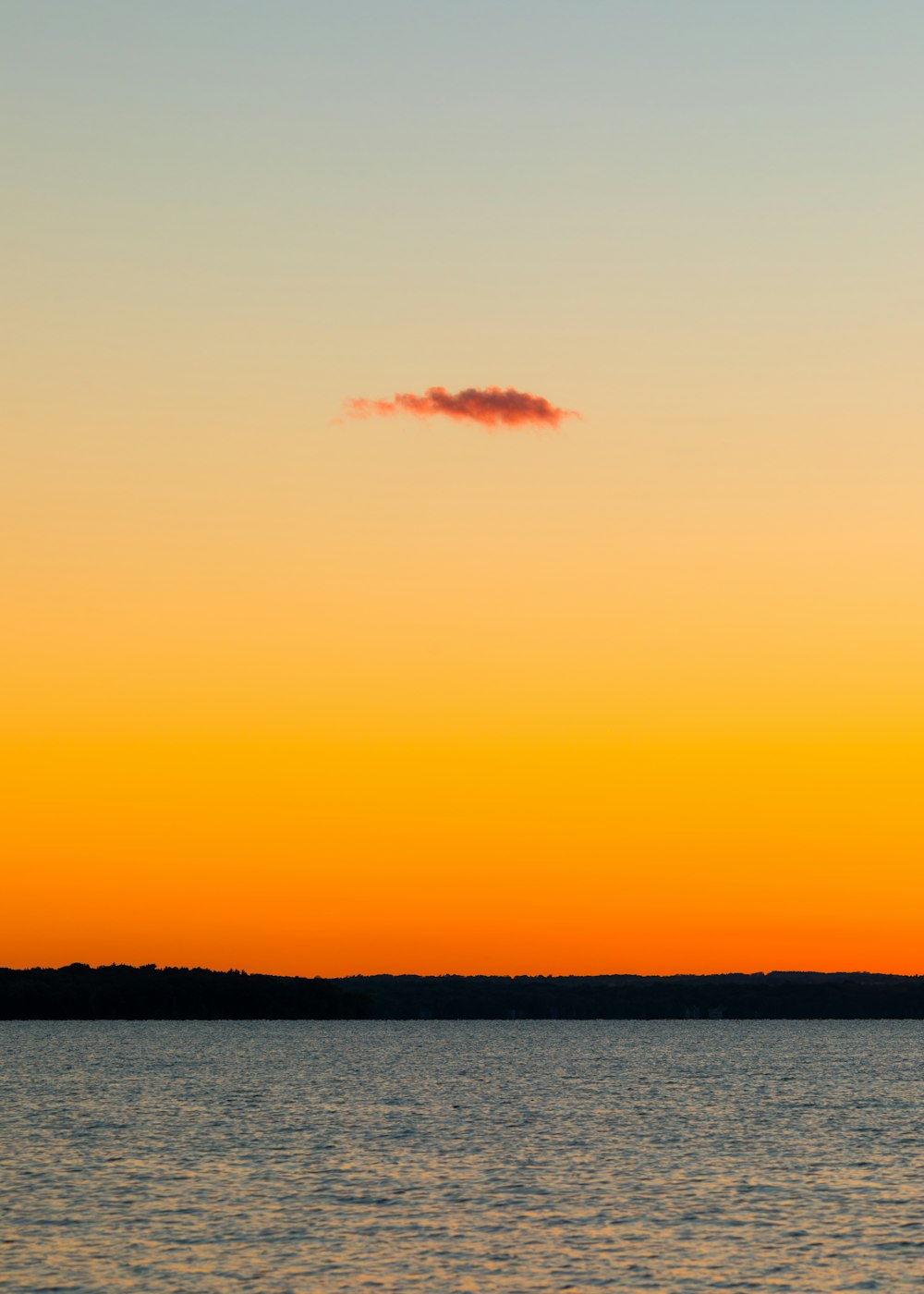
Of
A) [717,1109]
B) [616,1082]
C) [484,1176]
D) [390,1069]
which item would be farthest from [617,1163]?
[390,1069]

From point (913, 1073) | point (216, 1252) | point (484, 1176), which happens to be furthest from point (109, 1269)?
point (913, 1073)

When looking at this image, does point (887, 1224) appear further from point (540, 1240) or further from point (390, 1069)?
point (390, 1069)

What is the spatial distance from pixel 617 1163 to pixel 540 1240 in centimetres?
2452

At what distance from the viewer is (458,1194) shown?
220 ft

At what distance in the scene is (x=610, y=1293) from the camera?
4666 cm

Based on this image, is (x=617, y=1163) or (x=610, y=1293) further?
(x=617, y=1163)

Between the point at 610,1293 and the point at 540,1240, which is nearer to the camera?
the point at 610,1293

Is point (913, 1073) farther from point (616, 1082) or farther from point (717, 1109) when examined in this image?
point (717, 1109)

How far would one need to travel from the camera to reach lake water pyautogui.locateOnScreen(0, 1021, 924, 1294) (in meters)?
49.6

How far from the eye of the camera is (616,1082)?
159m

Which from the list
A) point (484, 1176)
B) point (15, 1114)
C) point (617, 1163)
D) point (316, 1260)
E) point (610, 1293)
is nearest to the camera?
point (610, 1293)

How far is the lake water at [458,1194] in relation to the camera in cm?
4962

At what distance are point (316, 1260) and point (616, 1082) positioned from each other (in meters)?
113

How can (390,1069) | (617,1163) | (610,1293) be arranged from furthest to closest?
1. (390,1069)
2. (617,1163)
3. (610,1293)
